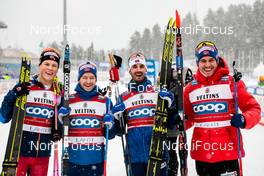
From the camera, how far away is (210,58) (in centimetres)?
370

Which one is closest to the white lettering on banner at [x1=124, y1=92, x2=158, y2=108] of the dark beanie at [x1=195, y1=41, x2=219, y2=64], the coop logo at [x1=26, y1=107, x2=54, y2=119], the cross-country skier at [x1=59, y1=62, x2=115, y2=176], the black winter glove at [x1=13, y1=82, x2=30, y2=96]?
the cross-country skier at [x1=59, y1=62, x2=115, y2=176]

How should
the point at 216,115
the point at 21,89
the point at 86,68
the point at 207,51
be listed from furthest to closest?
the point at 86,68, the point at 21,89, the point at 207,51, the point at 216,115

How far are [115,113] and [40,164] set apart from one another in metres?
1.20

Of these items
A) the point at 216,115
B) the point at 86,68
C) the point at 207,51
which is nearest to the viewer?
the point at 216,115

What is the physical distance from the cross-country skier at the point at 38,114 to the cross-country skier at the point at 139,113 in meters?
0.94

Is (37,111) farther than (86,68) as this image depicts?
No

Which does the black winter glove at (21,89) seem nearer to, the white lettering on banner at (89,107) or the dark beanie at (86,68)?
the white lettering on banner at (89,107)

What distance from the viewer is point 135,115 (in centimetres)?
390

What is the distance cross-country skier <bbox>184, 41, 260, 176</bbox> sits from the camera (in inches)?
136

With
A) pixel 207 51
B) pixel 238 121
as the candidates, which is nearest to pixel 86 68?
pixel 207 51

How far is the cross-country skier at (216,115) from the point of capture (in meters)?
3.47

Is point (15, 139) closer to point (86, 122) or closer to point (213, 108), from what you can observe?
point (86, 122)

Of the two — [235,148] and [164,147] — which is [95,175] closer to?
[164,147]

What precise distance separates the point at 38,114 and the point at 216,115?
7.60ft
